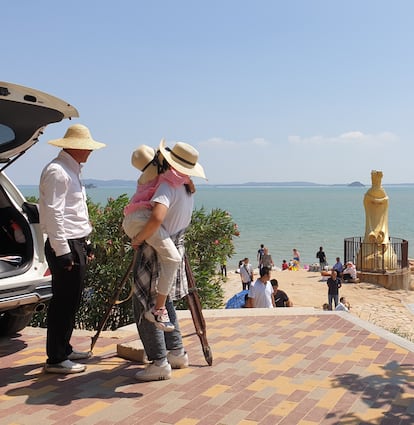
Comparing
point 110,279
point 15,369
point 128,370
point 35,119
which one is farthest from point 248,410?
point 110,279

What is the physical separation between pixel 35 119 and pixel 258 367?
9.40 ft

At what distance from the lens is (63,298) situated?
13.8 feet

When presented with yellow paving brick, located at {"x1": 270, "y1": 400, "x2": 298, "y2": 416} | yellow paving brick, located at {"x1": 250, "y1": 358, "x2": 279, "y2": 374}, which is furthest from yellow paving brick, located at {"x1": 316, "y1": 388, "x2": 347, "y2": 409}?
yellow paving brick, located at {"x1": 250, "y1": 358, "x2": 279, "y2": 374}

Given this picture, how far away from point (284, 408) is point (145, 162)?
204 cm

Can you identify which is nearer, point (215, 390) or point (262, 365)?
point (215, 390)

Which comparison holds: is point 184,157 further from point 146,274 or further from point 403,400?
point 403,400

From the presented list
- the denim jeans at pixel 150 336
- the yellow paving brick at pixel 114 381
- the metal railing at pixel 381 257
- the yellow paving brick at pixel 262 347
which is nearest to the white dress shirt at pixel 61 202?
the denim jeans at pixel 150 336

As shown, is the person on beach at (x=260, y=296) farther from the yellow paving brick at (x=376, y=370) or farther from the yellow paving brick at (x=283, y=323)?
the yellow paving brick at (x=376, y=370)

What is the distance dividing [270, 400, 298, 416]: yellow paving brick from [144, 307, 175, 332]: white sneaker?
3.11ft

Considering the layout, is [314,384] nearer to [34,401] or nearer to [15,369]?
[34,401]

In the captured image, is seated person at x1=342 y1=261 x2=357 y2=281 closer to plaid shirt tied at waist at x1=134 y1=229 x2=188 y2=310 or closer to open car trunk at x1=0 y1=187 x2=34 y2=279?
open car trunk at x1=0 y1=187 x2=34 y2=279

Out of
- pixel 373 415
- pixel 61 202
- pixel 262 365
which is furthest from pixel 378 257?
pixel 61 202

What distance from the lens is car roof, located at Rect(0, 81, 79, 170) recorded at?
439 centimetres

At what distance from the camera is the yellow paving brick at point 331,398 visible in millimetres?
3725
